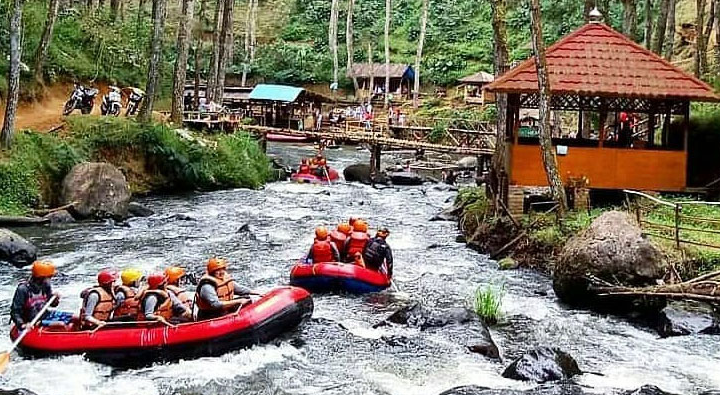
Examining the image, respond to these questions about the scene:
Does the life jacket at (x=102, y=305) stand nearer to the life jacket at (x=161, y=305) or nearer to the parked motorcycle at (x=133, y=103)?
the life jacket at (x=161, y=305)

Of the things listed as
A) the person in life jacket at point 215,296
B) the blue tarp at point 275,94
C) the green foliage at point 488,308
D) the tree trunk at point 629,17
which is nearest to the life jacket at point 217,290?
the person in life jacket at point 215,296

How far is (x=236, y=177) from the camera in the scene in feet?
97.6

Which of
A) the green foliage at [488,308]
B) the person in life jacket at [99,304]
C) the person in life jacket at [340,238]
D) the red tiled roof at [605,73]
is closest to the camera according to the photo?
the person in life jacket at [99,304]

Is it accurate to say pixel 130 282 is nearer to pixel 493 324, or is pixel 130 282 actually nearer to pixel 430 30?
pixel 493 324

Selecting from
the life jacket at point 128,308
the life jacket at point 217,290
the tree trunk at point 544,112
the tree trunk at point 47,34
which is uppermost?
the tree trunk at point 47,34

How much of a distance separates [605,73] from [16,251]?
43.9 ft

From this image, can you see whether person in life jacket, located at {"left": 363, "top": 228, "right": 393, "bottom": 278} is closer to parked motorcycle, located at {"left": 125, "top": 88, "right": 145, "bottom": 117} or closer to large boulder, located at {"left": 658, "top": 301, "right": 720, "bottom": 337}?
large boulder, located at {"left": 658, "top": 301, "right": 720, "bottom": 337}

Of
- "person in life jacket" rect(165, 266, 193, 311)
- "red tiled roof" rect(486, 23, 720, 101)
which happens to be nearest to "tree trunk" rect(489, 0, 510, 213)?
"red tiled roof" rect(486, 23, 720, 101)

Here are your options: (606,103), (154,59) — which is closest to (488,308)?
(606,103)

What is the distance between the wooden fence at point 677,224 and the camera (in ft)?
44.2

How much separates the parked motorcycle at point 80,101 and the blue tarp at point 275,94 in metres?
12.5

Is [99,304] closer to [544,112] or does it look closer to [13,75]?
[544,112]

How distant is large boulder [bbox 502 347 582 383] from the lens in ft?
35.3

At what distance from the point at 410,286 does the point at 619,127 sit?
8431 mm
